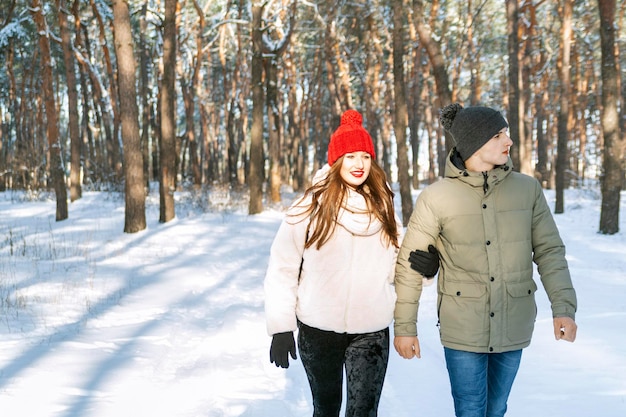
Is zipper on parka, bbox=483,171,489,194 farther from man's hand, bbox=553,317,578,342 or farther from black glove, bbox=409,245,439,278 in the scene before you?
man's hand, bbox=553,317,578,342

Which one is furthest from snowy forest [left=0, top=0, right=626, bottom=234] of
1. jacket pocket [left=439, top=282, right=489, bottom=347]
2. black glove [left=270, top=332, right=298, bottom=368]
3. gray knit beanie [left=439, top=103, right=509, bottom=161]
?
black glove [left=270, top=332, right=298, bottom=368]

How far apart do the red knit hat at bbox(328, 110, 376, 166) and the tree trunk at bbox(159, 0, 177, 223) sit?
12006 millimetres

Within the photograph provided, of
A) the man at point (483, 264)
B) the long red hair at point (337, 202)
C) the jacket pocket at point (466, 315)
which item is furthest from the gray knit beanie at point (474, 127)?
the jacket pocket at point (466, 315)

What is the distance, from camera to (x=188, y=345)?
5.65m

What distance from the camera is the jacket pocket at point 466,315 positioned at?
8.29 ft

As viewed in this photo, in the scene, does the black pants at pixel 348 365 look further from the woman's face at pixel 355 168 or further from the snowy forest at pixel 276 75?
the snowy forest at pixel 276 75

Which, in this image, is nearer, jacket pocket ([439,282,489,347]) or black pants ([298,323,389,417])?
jacket pocket ([439,282,489,347])

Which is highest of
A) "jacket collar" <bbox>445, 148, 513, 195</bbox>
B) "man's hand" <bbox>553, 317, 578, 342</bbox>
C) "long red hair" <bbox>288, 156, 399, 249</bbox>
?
"jacket collar" <bbox>445, 148, 513, 195</bbox>

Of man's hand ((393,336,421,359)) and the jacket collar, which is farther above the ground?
the jacket collar

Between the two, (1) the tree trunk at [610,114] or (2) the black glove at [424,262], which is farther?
(1) the tree trunk at [610,114]

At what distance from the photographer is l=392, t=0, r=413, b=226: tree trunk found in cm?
1375

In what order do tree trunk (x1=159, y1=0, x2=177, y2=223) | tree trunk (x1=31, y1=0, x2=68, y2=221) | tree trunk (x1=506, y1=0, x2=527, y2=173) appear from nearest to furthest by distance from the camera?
tree trunk (x1=159, y1=0, x2=177, y2=223)
tree trunk (x1=31, y1=0, x2=68, y2=221)
tree trunk (x1=506, y1=0, x2=527, y2=173)

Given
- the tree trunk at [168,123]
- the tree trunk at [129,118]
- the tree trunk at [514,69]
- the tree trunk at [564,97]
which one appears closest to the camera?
Result: the tree trunk at [129,118]

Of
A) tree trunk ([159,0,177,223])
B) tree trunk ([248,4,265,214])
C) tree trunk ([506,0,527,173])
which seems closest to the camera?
tree trunk ([159,0,177,223])
